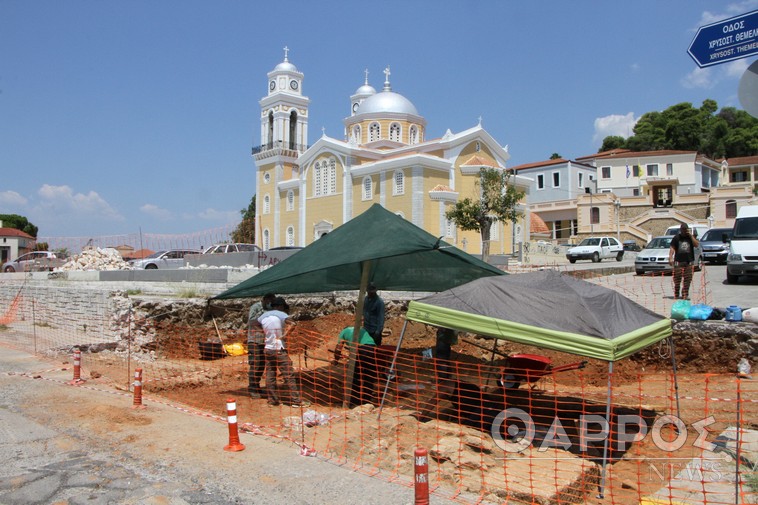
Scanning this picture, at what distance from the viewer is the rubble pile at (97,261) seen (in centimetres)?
2619

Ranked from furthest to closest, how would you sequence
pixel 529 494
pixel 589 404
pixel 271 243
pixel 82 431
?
pixel 271 243
pixel 589 404
pixel 82 431
pixel 529 494

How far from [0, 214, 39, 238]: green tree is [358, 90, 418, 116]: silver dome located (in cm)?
5087

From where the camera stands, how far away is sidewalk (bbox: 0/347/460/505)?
5.02 m

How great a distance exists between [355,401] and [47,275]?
19.0m

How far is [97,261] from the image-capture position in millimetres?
26984

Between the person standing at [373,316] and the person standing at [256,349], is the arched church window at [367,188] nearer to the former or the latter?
the person standing at [373,316]

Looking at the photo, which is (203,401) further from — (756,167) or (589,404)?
(756,167)

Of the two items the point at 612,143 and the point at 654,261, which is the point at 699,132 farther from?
the point at 654,261

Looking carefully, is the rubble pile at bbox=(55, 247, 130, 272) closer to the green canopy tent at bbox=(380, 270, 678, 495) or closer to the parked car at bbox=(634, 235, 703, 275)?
the parked car at bbox=(634, 235, 703, 275)

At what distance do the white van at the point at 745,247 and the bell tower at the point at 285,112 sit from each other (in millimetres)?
38403

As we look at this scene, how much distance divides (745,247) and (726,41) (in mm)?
14590

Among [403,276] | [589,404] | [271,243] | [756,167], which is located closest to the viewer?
[589,404]

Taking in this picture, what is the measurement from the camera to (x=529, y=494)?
5180 millimetres

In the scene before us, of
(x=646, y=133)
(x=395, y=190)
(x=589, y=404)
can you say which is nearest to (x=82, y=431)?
(x=589, y=404)
